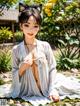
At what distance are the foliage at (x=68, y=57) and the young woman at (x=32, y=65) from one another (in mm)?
4693

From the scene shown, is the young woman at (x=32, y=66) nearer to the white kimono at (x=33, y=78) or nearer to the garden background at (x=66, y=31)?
the white kimono at (x=33, y=78)

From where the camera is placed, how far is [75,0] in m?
11.1

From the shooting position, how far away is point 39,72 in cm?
484

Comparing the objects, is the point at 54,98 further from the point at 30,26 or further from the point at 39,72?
the point at 30,26

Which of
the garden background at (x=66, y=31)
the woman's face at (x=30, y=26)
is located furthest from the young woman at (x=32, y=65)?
the garden background at (x=66, y=31)

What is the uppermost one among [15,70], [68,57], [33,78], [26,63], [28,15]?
[28,15]

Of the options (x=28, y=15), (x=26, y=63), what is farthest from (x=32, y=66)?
(x=28, y=15)

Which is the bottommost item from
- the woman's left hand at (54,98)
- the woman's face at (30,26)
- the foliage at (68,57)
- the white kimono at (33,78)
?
the foliage at (68,57)

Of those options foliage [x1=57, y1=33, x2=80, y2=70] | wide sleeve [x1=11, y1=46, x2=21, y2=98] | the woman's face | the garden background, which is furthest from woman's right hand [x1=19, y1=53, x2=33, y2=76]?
foliage [x1=57, y1=33, x2=80, y2=70]

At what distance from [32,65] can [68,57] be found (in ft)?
18.0

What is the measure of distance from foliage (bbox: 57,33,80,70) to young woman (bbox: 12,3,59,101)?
469 centimetres

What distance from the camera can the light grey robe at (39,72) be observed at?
15.8 ft

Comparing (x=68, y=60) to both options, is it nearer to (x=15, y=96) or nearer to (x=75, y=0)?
(x=75, y=0)

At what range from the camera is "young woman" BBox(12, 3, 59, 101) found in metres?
4.72
